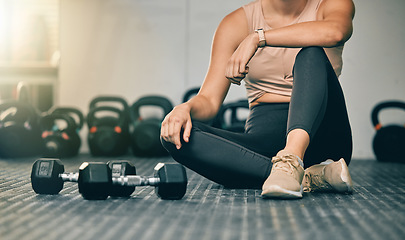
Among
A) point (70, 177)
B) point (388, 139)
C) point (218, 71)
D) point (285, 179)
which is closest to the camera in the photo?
point (285, 179)

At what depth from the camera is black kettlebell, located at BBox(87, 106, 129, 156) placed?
10.7 feet

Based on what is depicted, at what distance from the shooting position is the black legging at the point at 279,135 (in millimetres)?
1445

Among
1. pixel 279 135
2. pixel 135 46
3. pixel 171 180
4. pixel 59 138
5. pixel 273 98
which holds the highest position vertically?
pixel 135 46

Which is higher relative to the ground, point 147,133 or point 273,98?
point 273,98

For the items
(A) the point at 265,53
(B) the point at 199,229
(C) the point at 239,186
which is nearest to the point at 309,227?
(B) the point at 199,229

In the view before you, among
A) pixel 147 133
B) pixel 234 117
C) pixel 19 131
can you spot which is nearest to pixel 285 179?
pixel 234 117

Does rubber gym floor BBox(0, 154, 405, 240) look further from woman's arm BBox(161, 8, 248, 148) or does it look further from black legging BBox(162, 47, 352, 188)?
woman's arm BBox(161, 8, 248, 148)

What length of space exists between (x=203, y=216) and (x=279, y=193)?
0.27 metres

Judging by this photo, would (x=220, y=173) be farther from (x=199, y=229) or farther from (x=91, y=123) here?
(x=91, y=123)

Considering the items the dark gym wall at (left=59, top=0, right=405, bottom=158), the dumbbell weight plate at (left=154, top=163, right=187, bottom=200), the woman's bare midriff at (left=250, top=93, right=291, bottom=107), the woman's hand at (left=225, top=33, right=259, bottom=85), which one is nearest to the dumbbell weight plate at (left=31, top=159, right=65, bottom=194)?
the dumbbell weight plate at (left=154, top=163, right=187, bottom=200)

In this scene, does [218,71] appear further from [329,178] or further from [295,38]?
[329,178]

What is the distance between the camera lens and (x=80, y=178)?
4.51 ft

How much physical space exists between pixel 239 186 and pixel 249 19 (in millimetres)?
621

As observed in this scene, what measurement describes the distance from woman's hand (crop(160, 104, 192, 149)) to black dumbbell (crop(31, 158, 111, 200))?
221 millimetres
